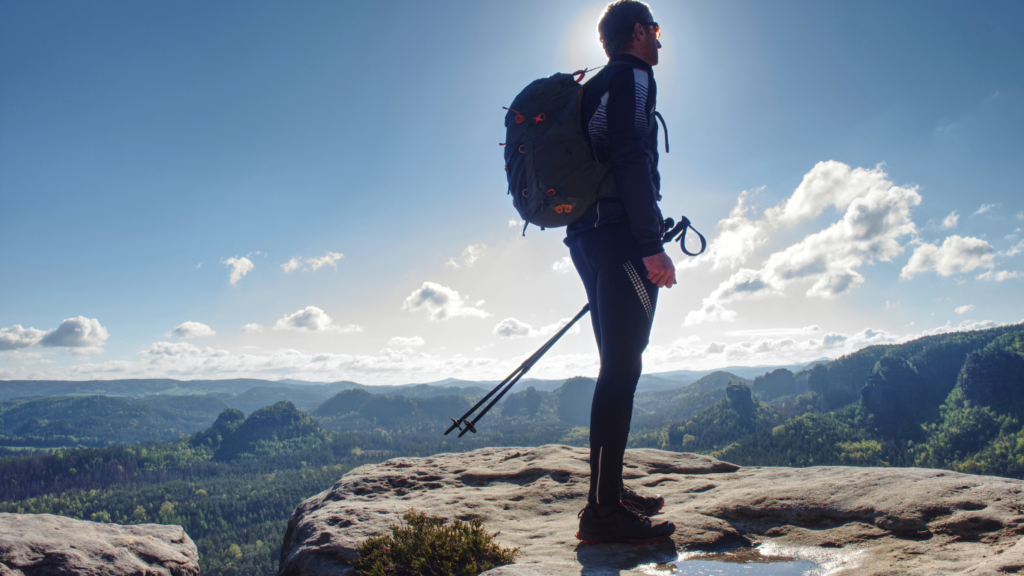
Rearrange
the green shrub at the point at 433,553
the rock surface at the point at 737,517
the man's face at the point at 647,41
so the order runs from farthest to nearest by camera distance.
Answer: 1. the man's face at the point at 647,41
2. the green shrub at the point at 433,553
3. the rock surface at the point at 737,517

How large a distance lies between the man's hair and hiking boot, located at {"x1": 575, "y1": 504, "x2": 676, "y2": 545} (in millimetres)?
4450

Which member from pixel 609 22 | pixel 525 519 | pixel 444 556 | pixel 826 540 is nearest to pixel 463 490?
pixel 525 519

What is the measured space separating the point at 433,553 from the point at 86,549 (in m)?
5.72

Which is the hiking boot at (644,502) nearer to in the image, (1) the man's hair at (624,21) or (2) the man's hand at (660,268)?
(2) the man's hand at (660,268)

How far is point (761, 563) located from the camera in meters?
3.56

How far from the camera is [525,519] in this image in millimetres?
5715

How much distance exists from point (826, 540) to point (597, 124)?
4.14 metres

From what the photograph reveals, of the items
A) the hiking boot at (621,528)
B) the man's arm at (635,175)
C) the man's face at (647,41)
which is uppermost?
the man's face at (647,41)

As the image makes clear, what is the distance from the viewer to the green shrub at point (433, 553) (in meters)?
3.76

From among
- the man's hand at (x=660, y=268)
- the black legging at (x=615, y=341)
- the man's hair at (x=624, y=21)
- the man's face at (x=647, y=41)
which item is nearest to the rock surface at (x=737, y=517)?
the black legging at (x=615, y=341)

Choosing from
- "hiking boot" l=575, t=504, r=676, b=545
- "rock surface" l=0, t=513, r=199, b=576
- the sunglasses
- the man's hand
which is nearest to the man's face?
the sunglasses

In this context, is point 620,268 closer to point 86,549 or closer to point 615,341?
point 615,341

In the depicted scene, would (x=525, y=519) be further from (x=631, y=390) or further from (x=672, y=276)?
(x=672, y=276)

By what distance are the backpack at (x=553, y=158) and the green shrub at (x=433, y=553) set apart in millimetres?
2992
